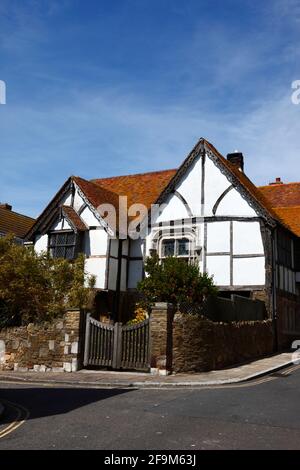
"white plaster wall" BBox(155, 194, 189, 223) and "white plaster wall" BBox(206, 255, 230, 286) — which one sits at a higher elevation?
"white plaster wall" BBox(155, 194, 189, 223)

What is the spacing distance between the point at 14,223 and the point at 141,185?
12279 mm

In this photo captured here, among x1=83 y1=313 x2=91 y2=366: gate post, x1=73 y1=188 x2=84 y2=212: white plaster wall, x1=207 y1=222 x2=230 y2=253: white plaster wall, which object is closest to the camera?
x1=83 y1=313 x2=91 y2=366: gate post

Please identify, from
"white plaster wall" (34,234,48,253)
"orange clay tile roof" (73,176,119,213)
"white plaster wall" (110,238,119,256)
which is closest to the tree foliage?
"white plaster wall" (110,238,119,256)

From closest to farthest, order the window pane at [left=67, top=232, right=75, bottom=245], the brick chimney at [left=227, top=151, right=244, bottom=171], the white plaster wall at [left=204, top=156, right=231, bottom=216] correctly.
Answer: the white plaster wall at [left=204, top=156, right=231, bottom=216] → the window pane at [left=67, top=232, right=75, bottom=245] → the brick chimney at [left=227, top=151, right=244, bottom=171]

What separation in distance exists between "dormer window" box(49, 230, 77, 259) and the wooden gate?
6907mm

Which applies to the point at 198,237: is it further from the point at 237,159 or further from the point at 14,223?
the point at 14,223

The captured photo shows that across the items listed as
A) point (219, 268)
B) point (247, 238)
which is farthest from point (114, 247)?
point (247, 238)

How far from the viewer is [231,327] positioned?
648 inches

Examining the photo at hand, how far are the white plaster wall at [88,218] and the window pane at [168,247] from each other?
322 cm

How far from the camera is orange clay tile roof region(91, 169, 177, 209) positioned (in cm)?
2520

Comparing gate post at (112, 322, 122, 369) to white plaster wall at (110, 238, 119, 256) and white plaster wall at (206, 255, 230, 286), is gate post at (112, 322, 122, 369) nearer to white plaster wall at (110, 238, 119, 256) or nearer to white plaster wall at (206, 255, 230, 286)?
white plaster wall at (206, 255, 230, 286)

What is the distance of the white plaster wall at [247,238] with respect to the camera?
20.8 metres

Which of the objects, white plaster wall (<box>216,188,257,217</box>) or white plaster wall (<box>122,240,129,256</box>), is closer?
white plaster wall (<box>216,188,257,217</box>)

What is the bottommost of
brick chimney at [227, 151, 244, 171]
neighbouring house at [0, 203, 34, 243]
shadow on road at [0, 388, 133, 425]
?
shadow on road at [0, 388, 133, 425]
